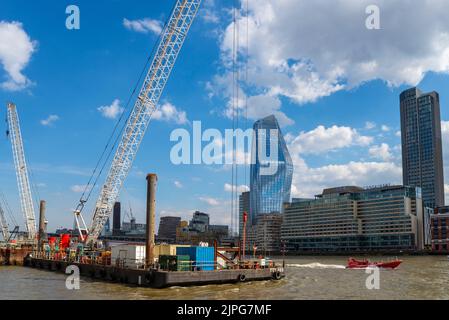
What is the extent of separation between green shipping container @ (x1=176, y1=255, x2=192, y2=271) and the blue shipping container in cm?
85

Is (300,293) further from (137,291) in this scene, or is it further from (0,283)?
(0,283)

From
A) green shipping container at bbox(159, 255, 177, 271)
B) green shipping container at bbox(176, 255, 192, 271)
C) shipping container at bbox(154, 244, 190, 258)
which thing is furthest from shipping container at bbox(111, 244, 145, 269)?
green shipping container at bbox(176, 255, 192, 271)

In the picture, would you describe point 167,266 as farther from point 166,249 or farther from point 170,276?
point 166,249

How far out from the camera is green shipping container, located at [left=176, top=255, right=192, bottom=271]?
52.4 m

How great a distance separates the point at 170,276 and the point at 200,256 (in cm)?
646

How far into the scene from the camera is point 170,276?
4947 centimetres

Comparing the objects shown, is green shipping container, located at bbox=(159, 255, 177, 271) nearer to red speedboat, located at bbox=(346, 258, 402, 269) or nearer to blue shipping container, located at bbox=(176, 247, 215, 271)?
blue shipping container, located at bbox=(176, 247, 215, 271)

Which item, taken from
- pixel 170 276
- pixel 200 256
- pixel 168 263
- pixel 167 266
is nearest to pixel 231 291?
pixel 170 276

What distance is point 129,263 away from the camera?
6097cm

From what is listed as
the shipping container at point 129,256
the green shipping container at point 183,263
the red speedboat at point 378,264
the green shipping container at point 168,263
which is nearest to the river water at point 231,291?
the green shipping container at point 183,263

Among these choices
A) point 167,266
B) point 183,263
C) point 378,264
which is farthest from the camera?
point 378,264
